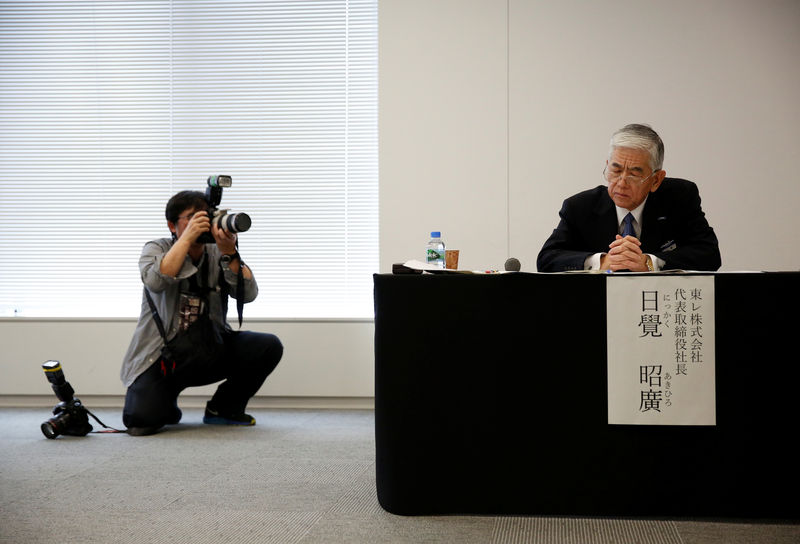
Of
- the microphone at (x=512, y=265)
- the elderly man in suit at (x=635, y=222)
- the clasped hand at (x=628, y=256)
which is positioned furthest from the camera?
the elderly man in suit at (x=635, y=222)

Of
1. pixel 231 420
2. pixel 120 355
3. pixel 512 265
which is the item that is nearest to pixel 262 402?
pixel 231 420

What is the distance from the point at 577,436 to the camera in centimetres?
179

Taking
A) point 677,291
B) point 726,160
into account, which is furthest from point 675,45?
point 677,291

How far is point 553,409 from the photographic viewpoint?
180 cm

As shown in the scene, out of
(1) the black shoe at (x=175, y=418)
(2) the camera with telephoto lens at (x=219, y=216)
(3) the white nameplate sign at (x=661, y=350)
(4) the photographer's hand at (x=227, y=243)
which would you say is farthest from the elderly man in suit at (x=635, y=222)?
(1) the black shoe at (x=175, y=418)

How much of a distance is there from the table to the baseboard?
198 cm

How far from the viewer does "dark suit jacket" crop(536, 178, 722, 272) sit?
91.8 inches

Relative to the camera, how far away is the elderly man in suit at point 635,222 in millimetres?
2275

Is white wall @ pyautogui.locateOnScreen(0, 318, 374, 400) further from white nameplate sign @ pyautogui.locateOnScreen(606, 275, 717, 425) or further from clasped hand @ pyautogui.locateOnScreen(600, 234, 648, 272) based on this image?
white nameplate sign @ pyautogui.locateOnScreen(606, 275, 717, 425)

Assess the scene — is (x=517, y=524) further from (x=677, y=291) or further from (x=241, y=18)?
(x=241, y=18)

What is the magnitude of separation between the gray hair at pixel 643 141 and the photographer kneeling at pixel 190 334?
66.5 inches

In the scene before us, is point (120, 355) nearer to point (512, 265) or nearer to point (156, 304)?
point (156, 304)

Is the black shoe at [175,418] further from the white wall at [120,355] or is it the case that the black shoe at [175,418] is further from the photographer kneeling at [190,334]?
the white wall at [120,355]

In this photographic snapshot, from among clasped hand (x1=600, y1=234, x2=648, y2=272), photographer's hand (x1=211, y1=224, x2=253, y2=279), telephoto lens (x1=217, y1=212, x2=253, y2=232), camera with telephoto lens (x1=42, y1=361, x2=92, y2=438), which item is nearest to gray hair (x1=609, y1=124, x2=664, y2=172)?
clasped hand (x1=600, y1=234, x2=648, y2=272)
